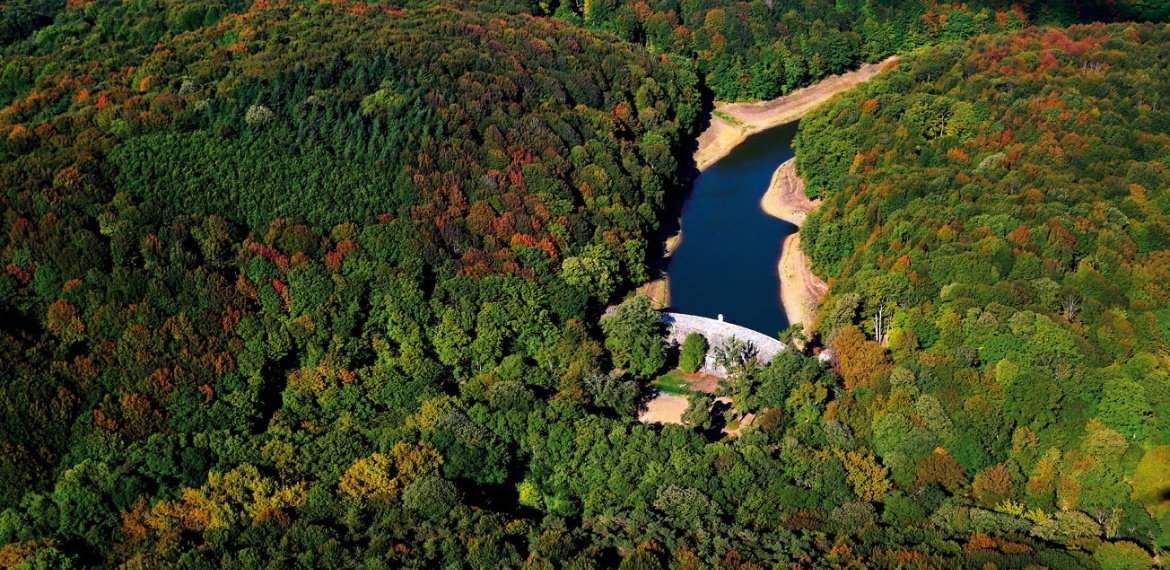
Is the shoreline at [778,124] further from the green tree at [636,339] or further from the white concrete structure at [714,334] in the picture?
the green tree at [636,339]

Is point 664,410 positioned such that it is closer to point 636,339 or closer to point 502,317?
point 636,339

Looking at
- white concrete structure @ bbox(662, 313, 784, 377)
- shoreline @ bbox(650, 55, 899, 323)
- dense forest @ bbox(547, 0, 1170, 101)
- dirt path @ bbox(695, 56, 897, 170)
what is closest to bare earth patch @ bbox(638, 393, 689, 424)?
white concrete structure @ bbox(662, 313, 784, 377)

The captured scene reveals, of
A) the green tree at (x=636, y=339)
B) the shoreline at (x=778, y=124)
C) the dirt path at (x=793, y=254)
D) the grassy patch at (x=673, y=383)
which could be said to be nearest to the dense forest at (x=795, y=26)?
the shoreline at (x=778, y=124)

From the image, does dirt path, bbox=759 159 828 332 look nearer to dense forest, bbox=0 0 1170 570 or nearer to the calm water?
the calm water

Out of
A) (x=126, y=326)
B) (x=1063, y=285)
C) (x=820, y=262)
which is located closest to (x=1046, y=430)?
(x=1063, y=285)

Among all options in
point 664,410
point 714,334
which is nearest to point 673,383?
point 664,410

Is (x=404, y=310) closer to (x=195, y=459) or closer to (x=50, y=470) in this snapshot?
(x=195, y=459)
